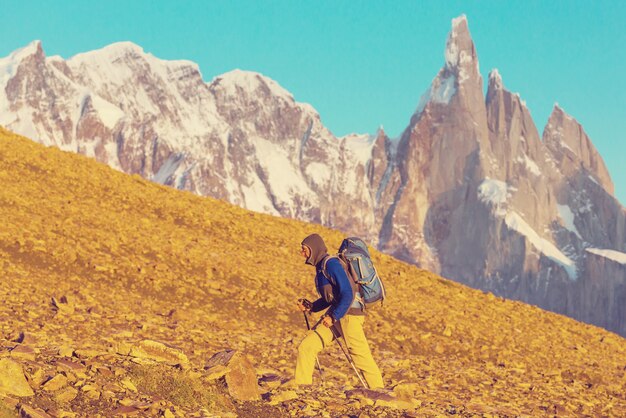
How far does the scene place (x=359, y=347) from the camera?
11.0m

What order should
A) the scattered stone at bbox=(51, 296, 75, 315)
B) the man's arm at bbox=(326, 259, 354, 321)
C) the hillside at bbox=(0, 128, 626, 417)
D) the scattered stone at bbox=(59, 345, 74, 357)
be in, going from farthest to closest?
the scattered stone at bbox=(51, 296, 75, 315), the man's arm at bbox=(326, 259, 354, 321), the scattered stone at bbox=(59, 345, 74, 357), the hillside at bbox=(0, 128, 626, 417)

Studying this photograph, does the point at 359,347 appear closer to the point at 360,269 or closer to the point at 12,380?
the point at 360,269

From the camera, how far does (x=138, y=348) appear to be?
1065 cm

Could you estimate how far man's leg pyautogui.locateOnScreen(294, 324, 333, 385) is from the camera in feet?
35.7

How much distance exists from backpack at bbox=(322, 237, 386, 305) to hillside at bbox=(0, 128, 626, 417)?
1.56m

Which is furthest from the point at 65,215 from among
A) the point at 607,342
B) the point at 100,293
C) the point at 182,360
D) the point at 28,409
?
the point at 607,342

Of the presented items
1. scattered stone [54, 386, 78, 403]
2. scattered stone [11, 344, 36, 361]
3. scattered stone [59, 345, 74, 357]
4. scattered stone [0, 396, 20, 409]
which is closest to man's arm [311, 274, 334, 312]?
scattered stone [59, 345, 74, 357]

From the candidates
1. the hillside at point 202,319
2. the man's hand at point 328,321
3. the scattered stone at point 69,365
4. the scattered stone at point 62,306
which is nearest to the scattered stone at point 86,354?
the hillside at point 202,319

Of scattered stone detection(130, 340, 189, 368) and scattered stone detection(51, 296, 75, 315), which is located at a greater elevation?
scattered stone detection(51, 296, 75, 315)

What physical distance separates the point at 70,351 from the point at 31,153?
20.2m

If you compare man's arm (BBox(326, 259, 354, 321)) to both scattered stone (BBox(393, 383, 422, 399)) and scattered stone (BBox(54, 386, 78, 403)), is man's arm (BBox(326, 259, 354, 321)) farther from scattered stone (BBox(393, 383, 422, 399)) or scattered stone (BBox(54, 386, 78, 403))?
scattered stone (BBox(54, 386, 78, 403))

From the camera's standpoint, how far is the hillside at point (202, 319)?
9531mm

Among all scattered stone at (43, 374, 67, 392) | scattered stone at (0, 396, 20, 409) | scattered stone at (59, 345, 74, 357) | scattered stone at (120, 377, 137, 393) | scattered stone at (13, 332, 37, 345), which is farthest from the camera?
scattered stone at (13, 332, 37, 345)

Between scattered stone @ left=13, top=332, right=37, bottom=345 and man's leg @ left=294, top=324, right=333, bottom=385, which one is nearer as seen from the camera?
scattered stone @ left=13, top=332, right=37, bottom=345
